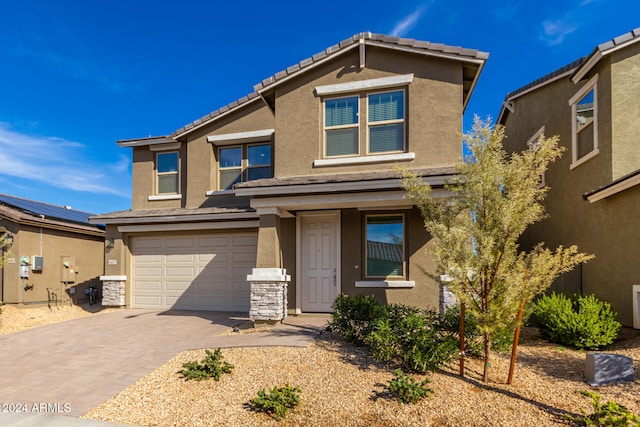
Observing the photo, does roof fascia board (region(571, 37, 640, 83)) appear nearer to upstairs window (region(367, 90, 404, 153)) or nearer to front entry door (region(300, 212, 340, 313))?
upstairs window (region(367, 90, 404, 153))

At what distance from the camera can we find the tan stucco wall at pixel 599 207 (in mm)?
7363

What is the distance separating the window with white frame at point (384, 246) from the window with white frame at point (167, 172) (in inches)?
292

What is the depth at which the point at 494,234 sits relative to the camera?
4898 millimetres

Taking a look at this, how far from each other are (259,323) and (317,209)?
3297 mm

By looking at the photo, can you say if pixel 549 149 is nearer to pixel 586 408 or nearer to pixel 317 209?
pixel 586 408

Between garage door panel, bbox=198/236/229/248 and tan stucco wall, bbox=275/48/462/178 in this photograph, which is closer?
tan stucco wall, bbox=275/48/462/178

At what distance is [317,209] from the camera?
9.68 meters

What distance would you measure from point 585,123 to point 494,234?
687 cm

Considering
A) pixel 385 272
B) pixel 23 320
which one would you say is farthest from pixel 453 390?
pixel 23 320

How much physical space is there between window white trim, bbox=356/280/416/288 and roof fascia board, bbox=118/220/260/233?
12.3 ft

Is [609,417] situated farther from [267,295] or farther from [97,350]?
[97,350]

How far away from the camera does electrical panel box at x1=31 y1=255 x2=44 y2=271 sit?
12.3 m

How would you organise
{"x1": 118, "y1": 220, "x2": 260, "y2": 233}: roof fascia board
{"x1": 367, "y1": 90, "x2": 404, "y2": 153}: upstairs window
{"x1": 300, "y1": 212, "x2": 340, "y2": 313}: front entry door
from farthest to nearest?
{"x1": 118, "y1": 220, "x2": 260, "y2": 233}: roof fascia board → {"x1": 300, "y1": 212, "x2": 340, "y2": 313}: front entry door → {"x1": 367, "y1": 90, "x2": 404, "y2": 153}: upstairs window

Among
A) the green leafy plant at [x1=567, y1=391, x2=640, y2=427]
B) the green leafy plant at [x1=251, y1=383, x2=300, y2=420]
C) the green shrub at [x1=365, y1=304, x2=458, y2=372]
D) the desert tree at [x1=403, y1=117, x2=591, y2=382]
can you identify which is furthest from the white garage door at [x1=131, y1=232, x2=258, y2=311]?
the green leafy plant at [x1=567, y1=391, x2=640, y2=427]
